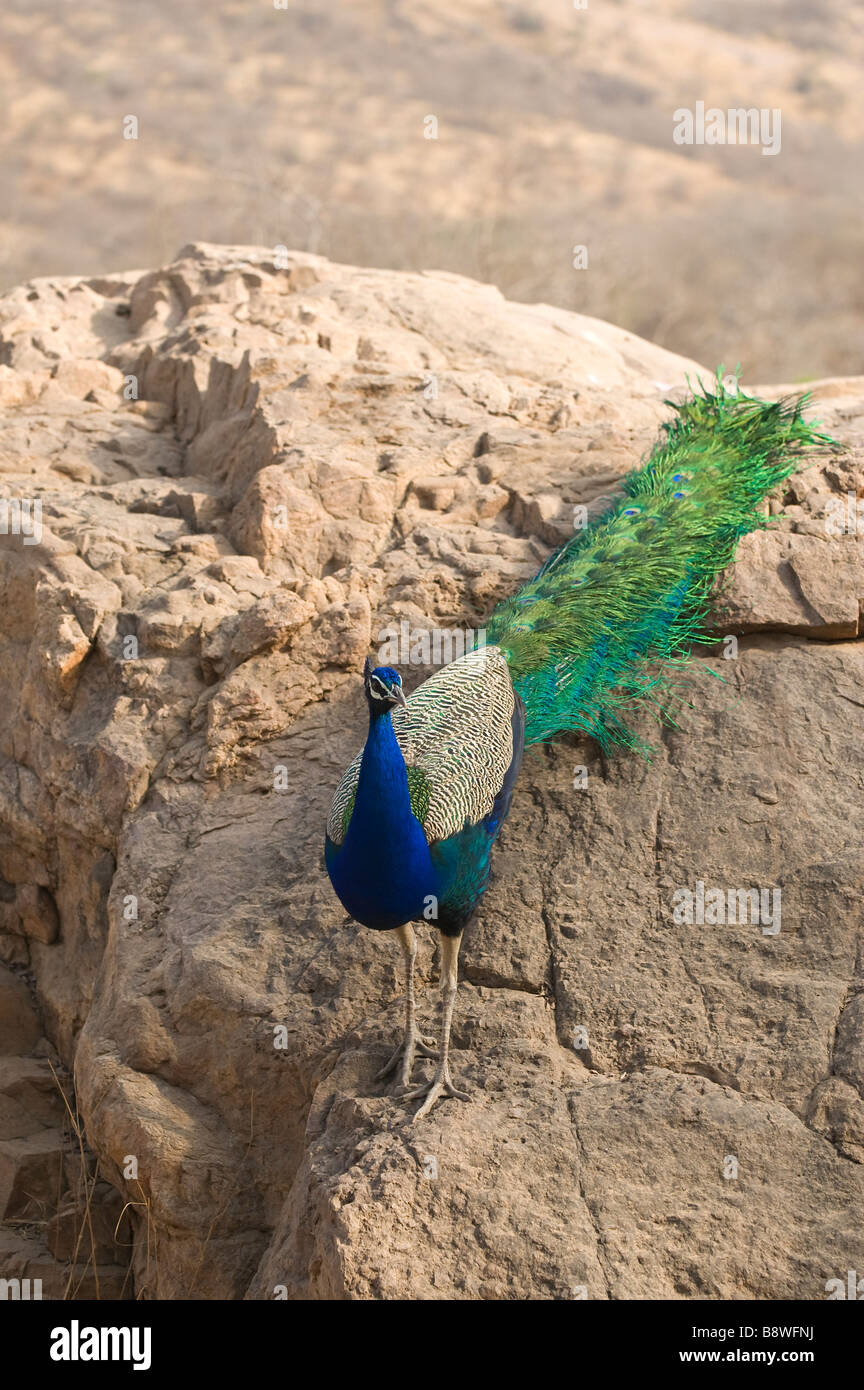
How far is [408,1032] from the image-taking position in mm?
4352

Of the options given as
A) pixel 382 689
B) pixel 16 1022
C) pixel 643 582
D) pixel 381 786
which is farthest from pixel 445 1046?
pixel 16 1022

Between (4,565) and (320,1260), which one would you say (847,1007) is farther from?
(4,565)

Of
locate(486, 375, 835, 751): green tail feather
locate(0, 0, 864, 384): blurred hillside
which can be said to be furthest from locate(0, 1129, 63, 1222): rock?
locate(0, 0, 864, 384): blurred hillside

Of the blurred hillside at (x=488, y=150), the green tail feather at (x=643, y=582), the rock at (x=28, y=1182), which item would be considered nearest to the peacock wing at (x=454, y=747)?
the green tail feather at (x=643, y=582)

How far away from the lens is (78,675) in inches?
231

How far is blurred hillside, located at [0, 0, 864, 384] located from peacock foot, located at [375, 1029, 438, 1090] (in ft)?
42.9

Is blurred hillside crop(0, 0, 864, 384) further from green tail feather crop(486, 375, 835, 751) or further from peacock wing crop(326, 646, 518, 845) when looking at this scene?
peacock wing crop(326, 646, 518, 845)

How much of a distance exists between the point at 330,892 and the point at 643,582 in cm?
186

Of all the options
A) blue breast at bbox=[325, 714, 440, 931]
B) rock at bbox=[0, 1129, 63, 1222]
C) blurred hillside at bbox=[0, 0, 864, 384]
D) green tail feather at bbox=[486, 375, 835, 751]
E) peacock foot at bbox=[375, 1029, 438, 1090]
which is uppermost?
blurred hillside at bbox=[0, 0, 864, 384]

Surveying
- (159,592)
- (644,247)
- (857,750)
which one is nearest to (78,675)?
(159,592)

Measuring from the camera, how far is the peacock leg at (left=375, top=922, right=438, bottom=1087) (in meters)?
4.32

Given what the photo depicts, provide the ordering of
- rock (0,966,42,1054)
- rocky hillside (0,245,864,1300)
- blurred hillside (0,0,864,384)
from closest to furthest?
rocky hillside (0,245,864,1300), rock (0,966,42,1054), blurred hillside (0,0,864,384)

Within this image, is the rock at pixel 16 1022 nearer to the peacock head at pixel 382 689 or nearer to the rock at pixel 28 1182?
the rock at pixel 28 1182

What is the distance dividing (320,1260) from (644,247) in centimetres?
1981
